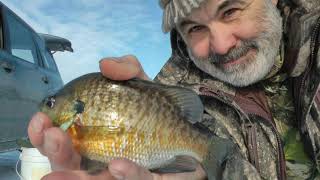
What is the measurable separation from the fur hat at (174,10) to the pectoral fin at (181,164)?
3.08ft

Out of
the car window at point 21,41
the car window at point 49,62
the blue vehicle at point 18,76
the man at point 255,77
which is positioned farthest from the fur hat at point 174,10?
the car window at point 49,62

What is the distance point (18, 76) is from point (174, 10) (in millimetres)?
2926

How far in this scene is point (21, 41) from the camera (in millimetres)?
5730

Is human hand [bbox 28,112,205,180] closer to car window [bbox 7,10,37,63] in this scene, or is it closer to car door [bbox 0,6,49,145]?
car door [bbox 0,6,49,145]

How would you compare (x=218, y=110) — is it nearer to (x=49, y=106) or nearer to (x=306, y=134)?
(x=306, y=134)

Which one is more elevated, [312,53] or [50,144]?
[312,53]

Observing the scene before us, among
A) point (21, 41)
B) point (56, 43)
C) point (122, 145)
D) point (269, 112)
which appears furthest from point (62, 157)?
point (56, 43)

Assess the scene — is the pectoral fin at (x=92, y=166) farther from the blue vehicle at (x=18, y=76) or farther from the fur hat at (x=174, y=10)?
the blue vehicle at (x=18, y=76)

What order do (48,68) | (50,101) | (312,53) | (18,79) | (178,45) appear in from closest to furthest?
(50,101) → (312,53) → (178,45) → (18,79) → (48,68)

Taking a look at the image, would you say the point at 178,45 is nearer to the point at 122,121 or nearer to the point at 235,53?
the point at 235,53

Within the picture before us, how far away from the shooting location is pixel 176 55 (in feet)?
8.90

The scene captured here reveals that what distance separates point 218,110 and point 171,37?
1.88 ft

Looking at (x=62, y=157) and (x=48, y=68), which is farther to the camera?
(x=48, y=68)

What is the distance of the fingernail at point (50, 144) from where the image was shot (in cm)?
A: 148
